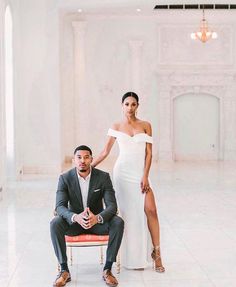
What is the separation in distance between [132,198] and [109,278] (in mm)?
876

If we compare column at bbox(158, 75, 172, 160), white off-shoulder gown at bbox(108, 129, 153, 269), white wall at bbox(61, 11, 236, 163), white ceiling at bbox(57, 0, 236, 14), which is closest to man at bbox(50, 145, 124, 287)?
white off-shoulder gown at bbox(108, 129, 153, 269)

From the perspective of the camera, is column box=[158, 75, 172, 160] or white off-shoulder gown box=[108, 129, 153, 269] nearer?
white off-shoulder gown box=[108, 129, 153, 269]

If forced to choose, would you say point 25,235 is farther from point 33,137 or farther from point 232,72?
point 232,72

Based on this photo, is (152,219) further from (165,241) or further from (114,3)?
(114,3)

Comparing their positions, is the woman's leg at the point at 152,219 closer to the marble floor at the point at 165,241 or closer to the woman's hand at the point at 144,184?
the woman's hand at the point at 144,184

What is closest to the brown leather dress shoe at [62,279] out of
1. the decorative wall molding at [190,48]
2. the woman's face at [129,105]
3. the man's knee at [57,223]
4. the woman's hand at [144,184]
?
the man's knee at [57,223]

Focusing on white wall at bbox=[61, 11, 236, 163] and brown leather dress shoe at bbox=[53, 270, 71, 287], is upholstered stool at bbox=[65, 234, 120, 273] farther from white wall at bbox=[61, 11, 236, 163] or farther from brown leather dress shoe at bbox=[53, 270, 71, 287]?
white wall at bbox=[61, 11, 236, 163]

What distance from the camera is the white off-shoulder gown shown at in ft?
19.5

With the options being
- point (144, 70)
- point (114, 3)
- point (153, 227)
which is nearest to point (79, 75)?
point (144, 70)

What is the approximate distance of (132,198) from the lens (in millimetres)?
5953

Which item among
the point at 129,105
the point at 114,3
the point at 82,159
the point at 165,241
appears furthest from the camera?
the point at 114,3

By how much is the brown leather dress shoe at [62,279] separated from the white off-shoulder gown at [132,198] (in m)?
0.74

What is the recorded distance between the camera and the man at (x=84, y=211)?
548 cm

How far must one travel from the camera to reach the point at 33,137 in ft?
51.8
